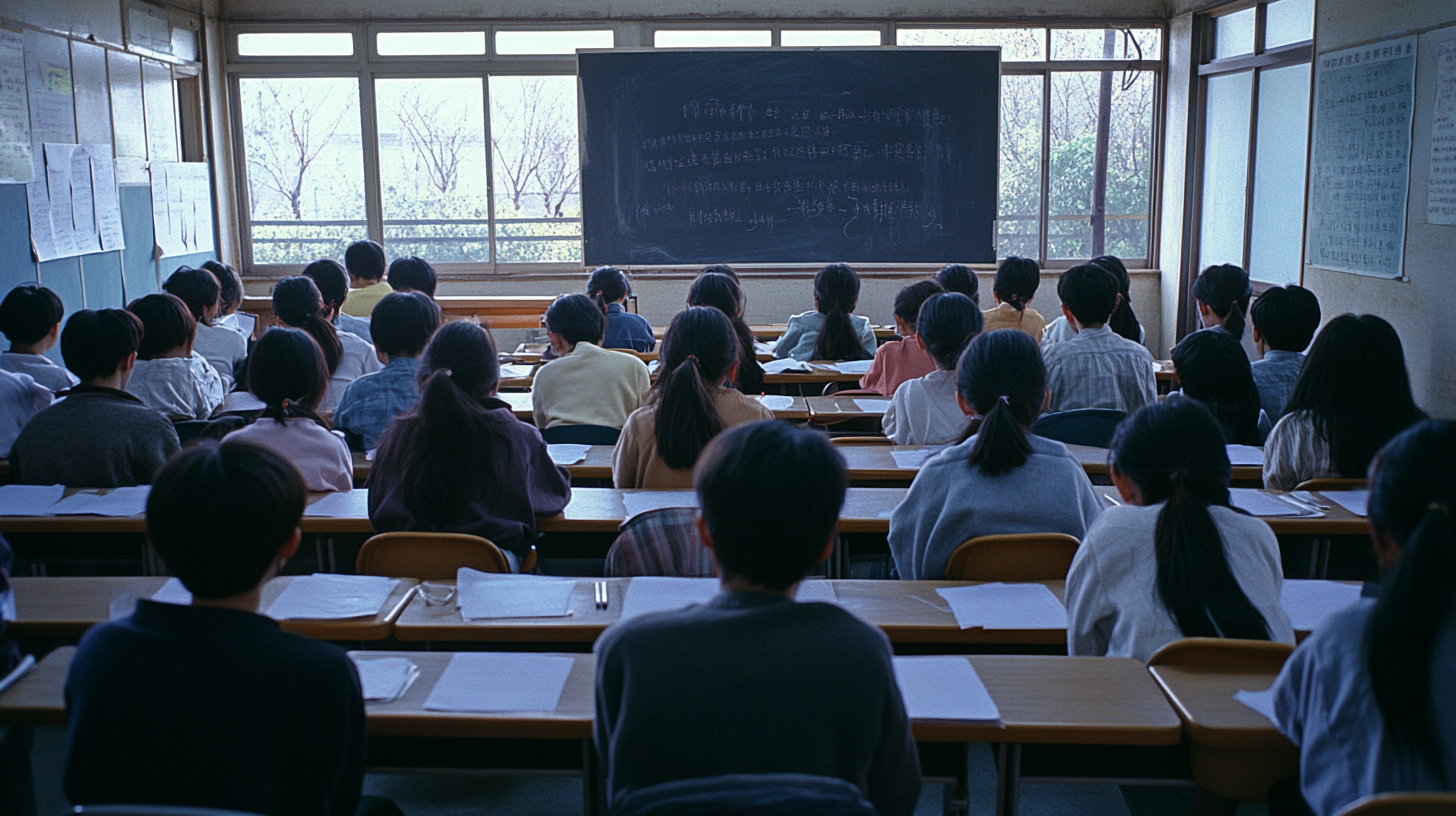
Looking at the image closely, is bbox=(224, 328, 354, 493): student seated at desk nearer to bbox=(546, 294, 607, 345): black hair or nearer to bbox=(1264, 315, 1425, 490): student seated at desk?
bbox=(546, 294, 607, 345): black hair

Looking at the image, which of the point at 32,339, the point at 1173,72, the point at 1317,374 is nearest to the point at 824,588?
the point at 1317,374

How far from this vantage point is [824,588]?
2129 millimetres

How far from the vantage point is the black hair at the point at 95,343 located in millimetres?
2916

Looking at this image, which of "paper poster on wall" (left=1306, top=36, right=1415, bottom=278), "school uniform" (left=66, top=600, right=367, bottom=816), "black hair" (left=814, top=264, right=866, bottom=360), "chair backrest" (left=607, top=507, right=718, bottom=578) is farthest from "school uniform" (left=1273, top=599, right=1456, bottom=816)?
"paper poster on wall" (left=1306, top=36, right=1415, bottom=278)

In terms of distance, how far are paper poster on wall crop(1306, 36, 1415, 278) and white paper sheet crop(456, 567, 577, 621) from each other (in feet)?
14.5

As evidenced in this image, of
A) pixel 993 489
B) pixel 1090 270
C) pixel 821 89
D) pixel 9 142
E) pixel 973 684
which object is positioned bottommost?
pixel 973 684

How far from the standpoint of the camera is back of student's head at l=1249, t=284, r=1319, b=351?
12.0 ft

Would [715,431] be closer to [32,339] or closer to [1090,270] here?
[1090,270]

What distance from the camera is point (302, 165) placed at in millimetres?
7672

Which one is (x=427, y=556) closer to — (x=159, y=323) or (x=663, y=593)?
(x=663, y=593)

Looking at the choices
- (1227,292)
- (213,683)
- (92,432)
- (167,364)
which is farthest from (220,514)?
(1227,292)

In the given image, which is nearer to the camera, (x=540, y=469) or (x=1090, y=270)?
(x=540, y=469)

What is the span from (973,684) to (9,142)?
517 centimetres

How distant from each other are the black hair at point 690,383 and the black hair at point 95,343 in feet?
4.66
